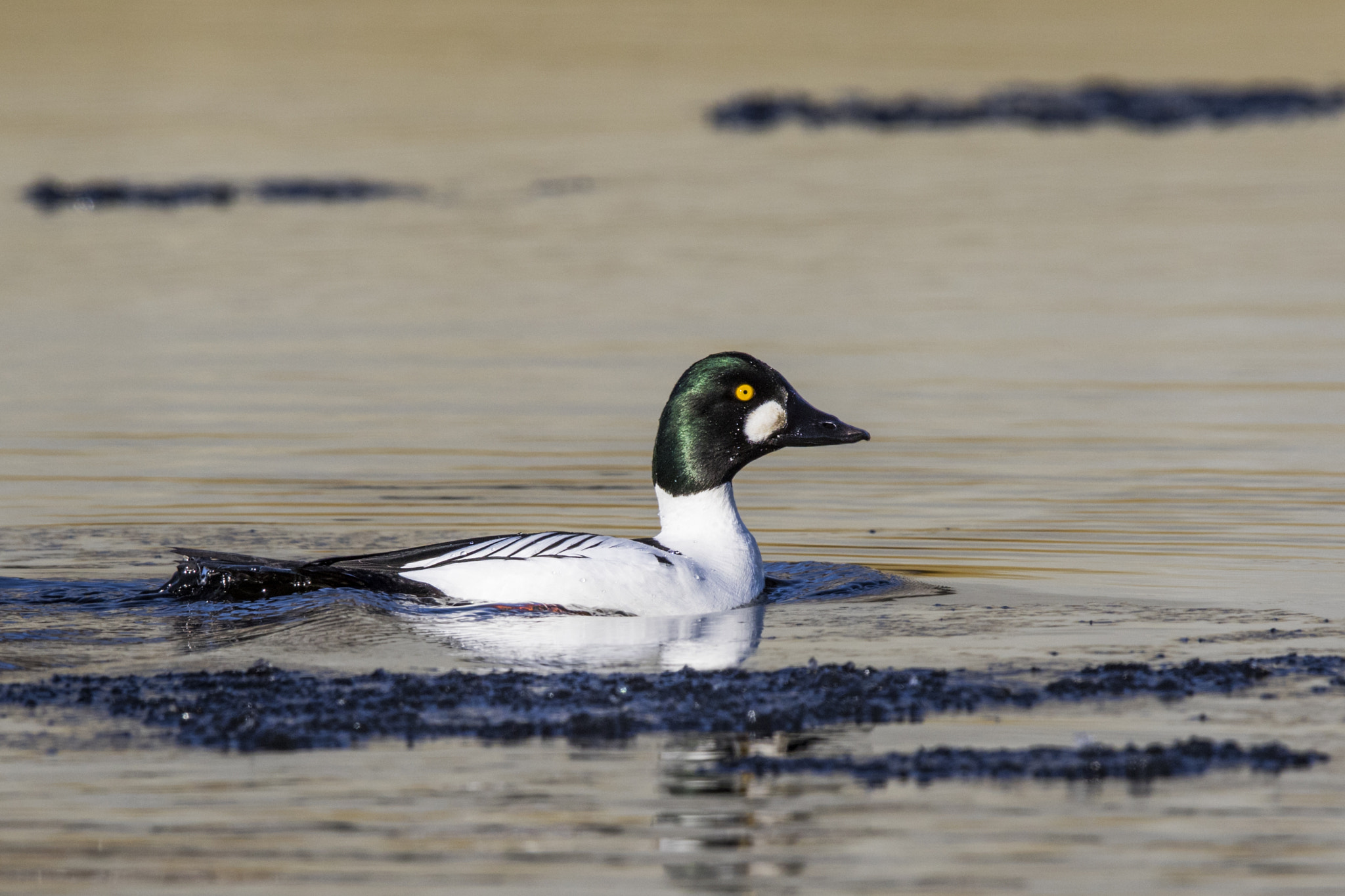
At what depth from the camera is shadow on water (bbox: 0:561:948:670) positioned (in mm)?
7992

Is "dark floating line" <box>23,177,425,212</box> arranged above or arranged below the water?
above

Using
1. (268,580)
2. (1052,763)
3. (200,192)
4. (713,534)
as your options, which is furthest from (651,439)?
(200,192)

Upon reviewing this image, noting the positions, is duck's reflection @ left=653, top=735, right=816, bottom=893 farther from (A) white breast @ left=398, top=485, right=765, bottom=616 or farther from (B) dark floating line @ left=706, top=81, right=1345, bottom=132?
(B) dark floating line @ left=706, top=81, right=1345, bottom=132

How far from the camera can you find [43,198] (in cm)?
2248

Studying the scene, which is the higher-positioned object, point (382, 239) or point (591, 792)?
point (382, 239)

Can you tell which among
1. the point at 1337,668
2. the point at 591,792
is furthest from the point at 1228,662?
the point at 591,792

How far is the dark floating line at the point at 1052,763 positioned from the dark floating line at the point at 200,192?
16939mm

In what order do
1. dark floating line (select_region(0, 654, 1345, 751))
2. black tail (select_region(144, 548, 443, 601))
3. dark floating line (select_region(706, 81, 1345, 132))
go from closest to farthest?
dark floating line (select_region(0, 654, 1345, 751))
black tail (select_region(144, 548, 443, 601))
dark floating line (select_region(706, 81, 1345, 132))

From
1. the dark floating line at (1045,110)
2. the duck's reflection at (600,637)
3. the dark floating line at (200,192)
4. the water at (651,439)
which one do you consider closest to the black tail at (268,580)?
the water at (651,439)

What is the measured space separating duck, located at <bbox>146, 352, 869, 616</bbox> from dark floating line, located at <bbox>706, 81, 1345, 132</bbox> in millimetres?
19475

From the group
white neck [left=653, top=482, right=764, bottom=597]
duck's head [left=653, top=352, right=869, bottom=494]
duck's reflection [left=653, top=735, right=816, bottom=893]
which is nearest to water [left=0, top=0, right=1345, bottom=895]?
duck's reflection [left=653, top=735, right=816, bottom=893]

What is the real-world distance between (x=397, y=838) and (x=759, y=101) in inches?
962

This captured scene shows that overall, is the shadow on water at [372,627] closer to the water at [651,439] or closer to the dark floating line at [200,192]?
the water at [651,439]

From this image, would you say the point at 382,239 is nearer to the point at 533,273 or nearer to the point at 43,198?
the point at 533,273
